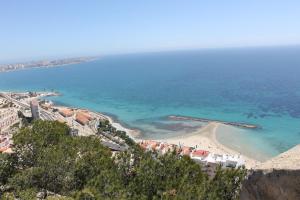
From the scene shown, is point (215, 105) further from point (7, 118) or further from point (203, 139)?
point (7, 118)

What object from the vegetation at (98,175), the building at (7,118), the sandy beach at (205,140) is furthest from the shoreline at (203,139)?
the vegetation at (98,175)

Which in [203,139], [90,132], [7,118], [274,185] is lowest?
[203,139]

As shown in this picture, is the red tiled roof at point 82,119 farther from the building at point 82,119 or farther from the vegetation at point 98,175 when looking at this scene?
the vegetation at point 98,175

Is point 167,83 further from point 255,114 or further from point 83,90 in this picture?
point 255,114

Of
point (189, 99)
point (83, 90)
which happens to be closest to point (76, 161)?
point (189, 99)

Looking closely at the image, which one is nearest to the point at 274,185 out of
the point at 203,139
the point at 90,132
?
the point at 203,139
